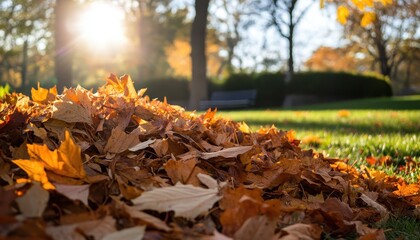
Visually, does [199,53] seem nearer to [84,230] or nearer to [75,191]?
[75,191]

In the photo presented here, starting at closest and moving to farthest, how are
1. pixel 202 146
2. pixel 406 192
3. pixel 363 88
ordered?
pixel 202 146 → pixel 406 192 → pixel 363 88

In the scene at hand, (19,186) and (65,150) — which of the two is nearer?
(19,186)

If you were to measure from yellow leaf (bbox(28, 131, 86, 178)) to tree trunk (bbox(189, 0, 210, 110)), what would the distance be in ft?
44.7

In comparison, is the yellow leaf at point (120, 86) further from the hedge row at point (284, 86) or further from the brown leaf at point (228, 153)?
the hedge row at point (284, 86)

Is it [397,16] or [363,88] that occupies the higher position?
[397,16]

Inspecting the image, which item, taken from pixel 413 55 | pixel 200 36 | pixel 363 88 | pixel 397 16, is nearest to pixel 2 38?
pixel 200 36

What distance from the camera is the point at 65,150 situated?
1.51 metres

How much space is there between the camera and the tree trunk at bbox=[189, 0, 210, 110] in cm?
1473

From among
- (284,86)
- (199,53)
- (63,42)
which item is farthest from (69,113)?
(284,86)

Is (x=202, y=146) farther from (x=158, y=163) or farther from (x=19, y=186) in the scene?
(x=19, y=186)

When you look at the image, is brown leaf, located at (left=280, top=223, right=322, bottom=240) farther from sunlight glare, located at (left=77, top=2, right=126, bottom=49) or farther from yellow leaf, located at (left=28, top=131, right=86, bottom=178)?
sunlight glare, located at (left=77, top=2, right=126, bottom=49)

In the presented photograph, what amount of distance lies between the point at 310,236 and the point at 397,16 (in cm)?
3662

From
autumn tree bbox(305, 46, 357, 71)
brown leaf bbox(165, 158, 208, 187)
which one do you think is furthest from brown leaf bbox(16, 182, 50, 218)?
autumn tree bbox(305, 46, 357, 71)

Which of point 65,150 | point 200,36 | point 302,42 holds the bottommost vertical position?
point 65,150
